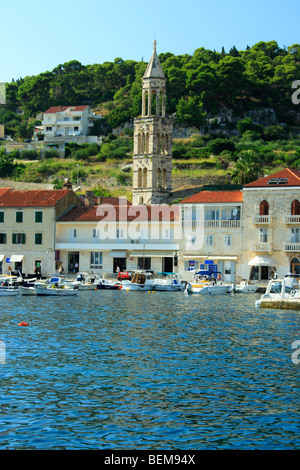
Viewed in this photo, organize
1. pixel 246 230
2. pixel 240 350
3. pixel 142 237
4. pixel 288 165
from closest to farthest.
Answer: pixel 240 350
pixel 246 230
pixel 142 237
pixel 288 165

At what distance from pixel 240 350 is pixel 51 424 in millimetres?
12376

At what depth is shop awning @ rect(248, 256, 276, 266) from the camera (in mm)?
63469

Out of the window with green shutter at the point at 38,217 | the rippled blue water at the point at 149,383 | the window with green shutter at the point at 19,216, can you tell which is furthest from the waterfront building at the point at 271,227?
the rippled blue water at the point at 149,383

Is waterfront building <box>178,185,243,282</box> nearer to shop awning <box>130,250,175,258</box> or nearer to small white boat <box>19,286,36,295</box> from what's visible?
shop awning <box>130,250,175,258</box>

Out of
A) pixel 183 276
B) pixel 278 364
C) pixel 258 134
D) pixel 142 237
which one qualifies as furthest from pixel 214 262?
pixel 258 134

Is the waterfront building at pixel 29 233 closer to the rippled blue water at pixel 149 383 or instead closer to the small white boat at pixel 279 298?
the small white boat at pixel 279 298

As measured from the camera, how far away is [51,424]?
17922mm

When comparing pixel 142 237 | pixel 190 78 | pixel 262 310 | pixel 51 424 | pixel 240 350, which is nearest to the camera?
pixel 51 424

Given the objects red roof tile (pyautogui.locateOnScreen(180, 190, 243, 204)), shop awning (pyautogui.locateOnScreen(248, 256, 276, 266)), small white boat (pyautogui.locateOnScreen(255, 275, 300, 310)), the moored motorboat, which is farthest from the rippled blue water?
red roof tile (pyautogui.locateOnScreen(180, 190, 243, 204))

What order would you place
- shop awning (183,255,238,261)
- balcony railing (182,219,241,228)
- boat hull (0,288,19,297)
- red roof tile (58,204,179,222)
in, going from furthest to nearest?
red roof tile (58,204,179,222), balcony railing (182,219,241,228), shop awning (183,255,238,261), boat hull (0,288,19,297)

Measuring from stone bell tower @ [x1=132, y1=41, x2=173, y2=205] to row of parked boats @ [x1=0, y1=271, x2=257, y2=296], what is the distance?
24046 mm

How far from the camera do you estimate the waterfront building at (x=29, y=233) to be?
72.4m
